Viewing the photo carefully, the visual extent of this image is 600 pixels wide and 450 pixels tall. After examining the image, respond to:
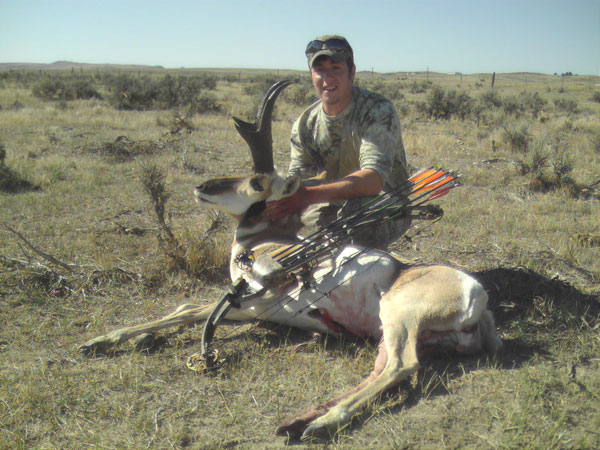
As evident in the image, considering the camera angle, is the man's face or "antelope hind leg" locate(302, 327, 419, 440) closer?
"antelope hind leg" locate(302, 327, 419, 440)

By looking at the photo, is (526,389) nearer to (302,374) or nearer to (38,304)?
(302,374)

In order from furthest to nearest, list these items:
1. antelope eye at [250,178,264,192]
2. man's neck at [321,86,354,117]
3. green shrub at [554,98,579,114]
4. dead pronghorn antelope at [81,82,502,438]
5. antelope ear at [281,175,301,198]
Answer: green shrub at [554,98,579,114] → man's neck at [321,86,354,117] → antelope eye at [250,178,264,192] → antelope ear at [281,175,301,198] → dead pronghorn antelope at [81,82,502,438]

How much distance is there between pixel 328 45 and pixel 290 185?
1.38 meters

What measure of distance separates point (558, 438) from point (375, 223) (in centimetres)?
194

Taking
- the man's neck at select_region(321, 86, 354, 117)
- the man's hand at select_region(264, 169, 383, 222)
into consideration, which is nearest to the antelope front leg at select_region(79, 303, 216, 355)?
the man's hand at select_region(264, 169, 383, 222)

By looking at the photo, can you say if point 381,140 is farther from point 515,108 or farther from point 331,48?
point 515,108

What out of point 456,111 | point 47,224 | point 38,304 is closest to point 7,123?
point 47,224

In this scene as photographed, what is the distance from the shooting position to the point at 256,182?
12.7ft

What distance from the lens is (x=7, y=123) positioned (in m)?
13.2

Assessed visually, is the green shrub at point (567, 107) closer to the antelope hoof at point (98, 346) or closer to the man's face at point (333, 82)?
the man's face at point (333, 82)

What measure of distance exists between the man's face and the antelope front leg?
87.2 inches

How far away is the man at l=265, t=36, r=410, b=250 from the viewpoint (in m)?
3.96

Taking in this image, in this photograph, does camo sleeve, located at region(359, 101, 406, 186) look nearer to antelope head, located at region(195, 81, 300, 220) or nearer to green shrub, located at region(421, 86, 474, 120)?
antelope head, located at region(195, 81, 300, 220)

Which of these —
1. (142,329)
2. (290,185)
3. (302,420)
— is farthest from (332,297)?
(142,329)
